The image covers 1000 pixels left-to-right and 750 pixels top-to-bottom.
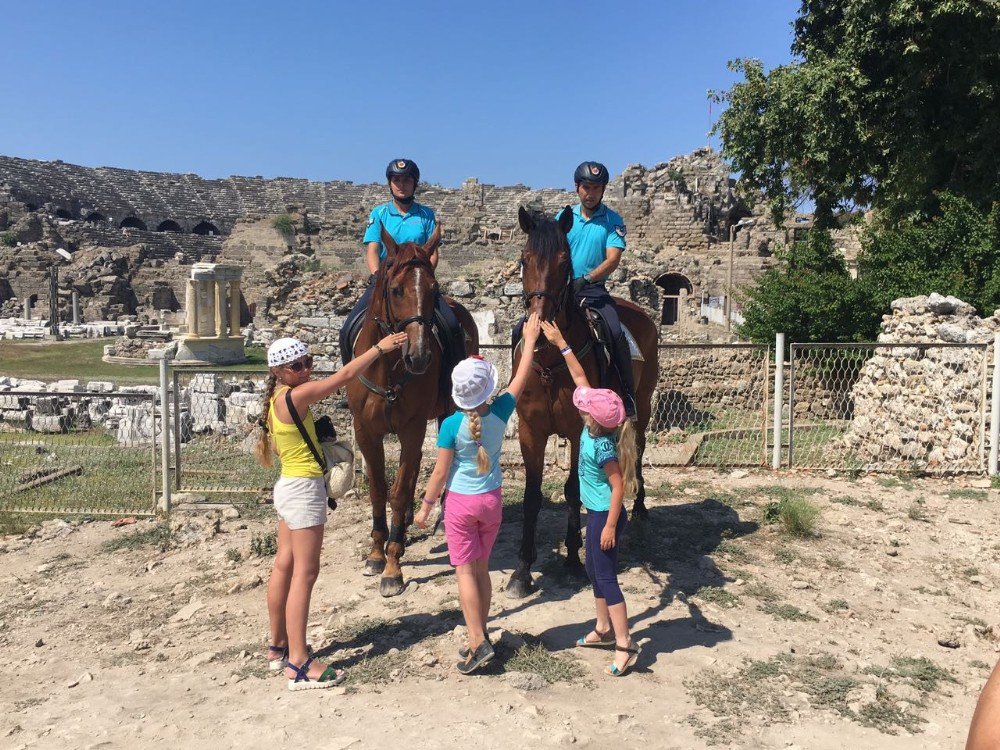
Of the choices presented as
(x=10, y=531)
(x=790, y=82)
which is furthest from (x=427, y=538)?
(x=790, y=82)

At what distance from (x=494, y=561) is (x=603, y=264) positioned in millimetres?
2463

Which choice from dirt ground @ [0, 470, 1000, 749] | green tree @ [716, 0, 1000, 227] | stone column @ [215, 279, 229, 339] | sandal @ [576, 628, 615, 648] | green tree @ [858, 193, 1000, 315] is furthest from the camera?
stone column @ [215, 279, 229, 339]

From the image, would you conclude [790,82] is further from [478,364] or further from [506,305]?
[478,364]

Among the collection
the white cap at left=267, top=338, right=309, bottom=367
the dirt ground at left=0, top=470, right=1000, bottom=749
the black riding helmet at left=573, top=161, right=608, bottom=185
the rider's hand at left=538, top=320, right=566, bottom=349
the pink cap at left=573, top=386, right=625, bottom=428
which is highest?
the black riding helmet at left=573, top=161, right=608, bottom=185

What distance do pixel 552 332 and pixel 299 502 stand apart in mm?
1863

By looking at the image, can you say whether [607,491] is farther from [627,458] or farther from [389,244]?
[389,244]

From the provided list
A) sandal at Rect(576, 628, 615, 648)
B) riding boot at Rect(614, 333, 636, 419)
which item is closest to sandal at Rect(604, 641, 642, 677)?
sandal at Rect(576, 628, 615, 648)

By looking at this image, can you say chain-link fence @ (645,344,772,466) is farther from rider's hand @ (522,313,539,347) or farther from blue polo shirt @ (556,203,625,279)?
rider's hand @ (522,313,539,347)

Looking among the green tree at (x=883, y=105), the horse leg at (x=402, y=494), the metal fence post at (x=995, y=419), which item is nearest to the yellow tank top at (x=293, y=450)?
the horse leg at (x=402, y=494)

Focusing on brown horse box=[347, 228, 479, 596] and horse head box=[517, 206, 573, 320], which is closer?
horse head box=[517, 206, 573, 320]

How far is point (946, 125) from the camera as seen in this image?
14133mm

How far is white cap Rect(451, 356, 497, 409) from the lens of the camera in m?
4.05

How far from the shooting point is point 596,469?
4281 millimetres

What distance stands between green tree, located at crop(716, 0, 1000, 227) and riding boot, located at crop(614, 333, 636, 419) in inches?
420
